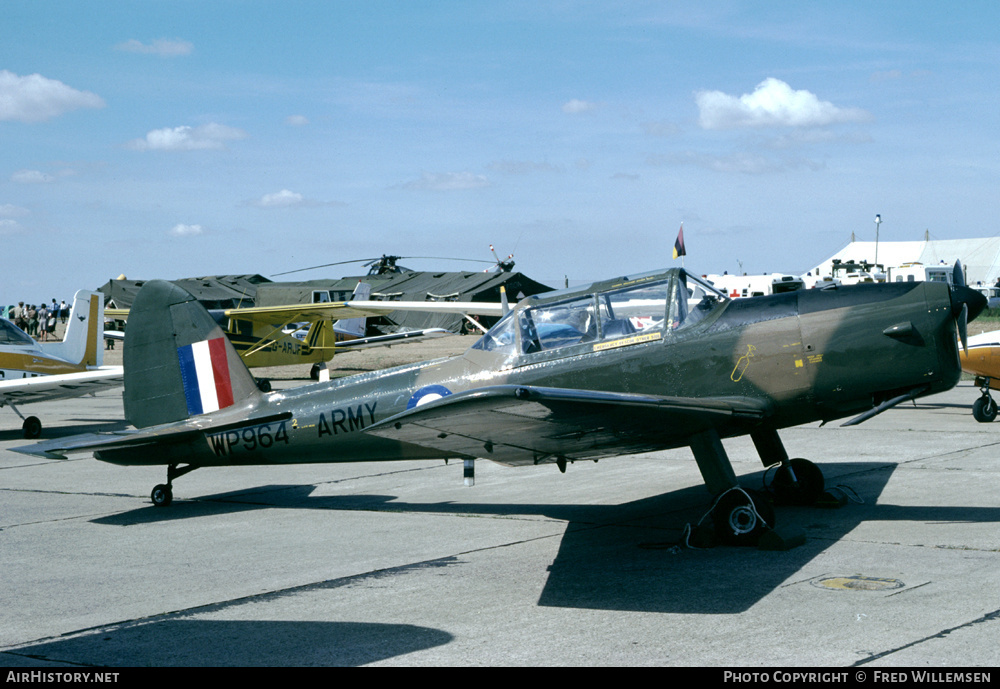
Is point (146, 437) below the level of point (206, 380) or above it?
below

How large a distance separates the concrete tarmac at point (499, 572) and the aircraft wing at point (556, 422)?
0.76 metres

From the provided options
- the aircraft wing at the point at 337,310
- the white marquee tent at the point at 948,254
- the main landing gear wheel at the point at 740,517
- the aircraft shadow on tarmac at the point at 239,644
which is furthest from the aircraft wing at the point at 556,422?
the white marquee tent at the point at 948,254

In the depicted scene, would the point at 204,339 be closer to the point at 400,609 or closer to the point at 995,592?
the point at 400,609

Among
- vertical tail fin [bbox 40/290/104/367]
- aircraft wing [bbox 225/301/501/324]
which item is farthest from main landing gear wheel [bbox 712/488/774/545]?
aircraft wing [bbox 225/301/501/324]

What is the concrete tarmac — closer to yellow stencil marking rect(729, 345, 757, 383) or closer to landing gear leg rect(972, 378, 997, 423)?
yellow stencil marking rect(729, 345, 757, 383)

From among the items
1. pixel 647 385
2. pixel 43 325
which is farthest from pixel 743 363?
pixel 43 325

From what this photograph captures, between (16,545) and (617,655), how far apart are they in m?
5.37

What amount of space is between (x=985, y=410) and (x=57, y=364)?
50.1ft

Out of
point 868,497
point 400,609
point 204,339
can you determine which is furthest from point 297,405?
point 868,497

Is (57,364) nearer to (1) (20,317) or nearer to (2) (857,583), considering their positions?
(2) (857,583)

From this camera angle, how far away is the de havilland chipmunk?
6.14 m

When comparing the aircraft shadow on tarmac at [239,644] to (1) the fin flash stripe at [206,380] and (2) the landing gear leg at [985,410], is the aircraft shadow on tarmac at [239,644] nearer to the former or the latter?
(1) the fin flash stripe at [206,380]

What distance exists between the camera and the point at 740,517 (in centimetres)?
655

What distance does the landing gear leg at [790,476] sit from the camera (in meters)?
7.91
